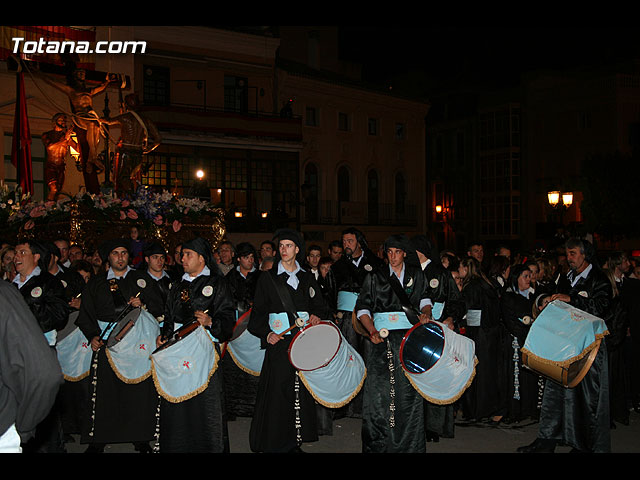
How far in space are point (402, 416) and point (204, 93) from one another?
23.1 metres

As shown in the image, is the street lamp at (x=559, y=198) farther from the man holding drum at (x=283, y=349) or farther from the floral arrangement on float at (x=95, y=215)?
the man holding drum at (x=283, y=349)

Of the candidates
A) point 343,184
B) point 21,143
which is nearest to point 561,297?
point 21,143

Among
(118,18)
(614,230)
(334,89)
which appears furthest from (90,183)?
(614,230)

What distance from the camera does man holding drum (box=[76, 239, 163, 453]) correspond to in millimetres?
7086

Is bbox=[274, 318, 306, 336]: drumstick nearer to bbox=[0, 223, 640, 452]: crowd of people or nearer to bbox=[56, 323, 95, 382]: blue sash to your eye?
bbox=[0, 223, 640, 452]: crowd of people

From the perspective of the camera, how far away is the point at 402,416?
633 cm

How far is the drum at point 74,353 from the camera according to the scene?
768cm

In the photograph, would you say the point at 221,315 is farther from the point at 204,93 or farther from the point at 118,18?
the point at 204,93

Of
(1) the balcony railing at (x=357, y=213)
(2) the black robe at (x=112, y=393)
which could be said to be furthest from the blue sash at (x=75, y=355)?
(1) the balcony railing at (x=357, y=213)

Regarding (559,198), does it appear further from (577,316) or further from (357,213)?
(357,213)

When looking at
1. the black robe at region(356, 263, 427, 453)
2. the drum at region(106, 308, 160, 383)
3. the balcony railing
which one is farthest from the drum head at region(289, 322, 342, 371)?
the balcony railing

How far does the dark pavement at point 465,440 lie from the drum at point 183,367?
143 cm

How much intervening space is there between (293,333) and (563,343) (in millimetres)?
2570

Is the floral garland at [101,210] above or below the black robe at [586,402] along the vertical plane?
above
